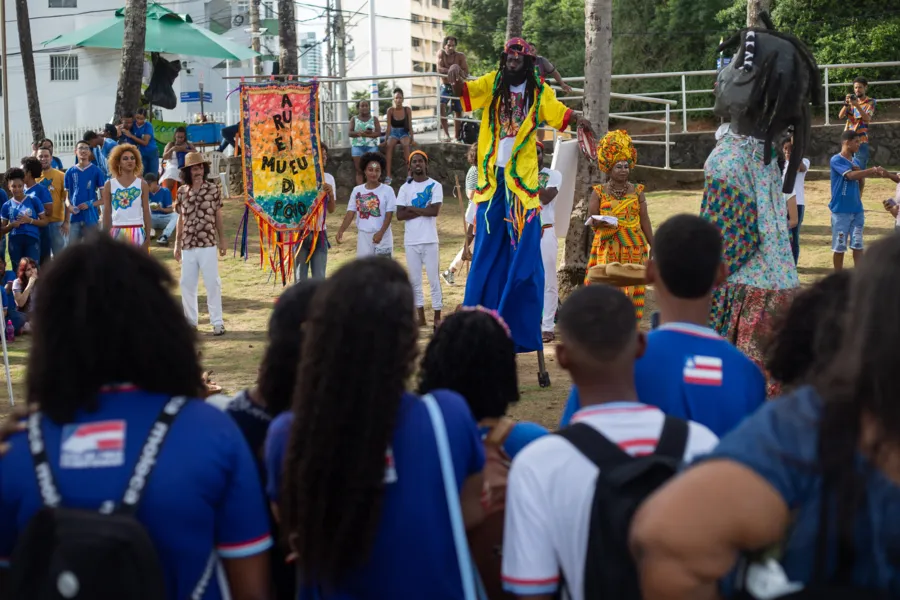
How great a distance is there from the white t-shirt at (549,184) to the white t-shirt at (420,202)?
4.45 ft

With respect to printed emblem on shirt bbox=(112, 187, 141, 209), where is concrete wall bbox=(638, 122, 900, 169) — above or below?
above

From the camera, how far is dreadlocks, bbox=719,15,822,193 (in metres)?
5.10

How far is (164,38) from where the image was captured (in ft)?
81.6

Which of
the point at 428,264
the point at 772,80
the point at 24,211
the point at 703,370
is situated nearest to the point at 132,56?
the point at 24,211

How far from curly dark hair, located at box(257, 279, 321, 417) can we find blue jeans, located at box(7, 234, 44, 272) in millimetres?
10787

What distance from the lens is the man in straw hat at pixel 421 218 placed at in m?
11.1

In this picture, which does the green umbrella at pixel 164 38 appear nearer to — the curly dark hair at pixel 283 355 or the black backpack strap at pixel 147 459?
the curly dark hair at pixel 283 355

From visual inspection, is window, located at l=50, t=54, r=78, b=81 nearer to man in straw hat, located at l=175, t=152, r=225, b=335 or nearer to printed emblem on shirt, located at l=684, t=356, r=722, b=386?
man in straw hat, located at l=175, t=152, r=225, b=335

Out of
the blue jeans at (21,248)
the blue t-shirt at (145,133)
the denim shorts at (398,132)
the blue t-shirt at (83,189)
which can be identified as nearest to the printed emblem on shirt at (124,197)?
the blue jeans at (21,248)

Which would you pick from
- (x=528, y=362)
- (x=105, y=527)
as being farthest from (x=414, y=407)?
(x=528, y=362)

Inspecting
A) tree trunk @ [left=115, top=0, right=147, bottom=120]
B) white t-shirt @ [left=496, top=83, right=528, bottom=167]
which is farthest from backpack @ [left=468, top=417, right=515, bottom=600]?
tree trunk @ [left=115, top=0, right=147, bottom=120]

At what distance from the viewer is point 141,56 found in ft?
64.8

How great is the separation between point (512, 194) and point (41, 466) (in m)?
5.82

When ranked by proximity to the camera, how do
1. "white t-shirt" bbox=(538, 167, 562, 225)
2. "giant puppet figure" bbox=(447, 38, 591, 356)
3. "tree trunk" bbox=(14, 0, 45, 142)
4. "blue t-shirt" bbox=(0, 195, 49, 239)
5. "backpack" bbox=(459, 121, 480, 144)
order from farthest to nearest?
"tree trunk" bbox=(14, 0, 45, 142)
"backpack" bbox=(459, 121, 480, 144)
"blue t-shirt" bbox=(0, 195, 49, 239)
"white t-shirt" bbox=(538, 167, 562, 225)
"giant puppet figure" bbox=(447, 38, 591, 356)
